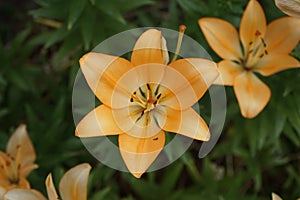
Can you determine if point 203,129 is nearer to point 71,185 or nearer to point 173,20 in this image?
point 71,185

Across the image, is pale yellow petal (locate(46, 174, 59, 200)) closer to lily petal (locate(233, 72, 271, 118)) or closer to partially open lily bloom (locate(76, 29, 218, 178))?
partially open lily bloom (locate(76, 29, 218, 178))

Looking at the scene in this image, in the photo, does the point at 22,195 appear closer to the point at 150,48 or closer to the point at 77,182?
the point at 77,182

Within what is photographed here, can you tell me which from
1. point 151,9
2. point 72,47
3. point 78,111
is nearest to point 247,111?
point 78,111

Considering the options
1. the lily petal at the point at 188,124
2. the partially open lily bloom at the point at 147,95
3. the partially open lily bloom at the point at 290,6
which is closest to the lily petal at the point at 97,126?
the partially open lily bloom at the point at 147,95

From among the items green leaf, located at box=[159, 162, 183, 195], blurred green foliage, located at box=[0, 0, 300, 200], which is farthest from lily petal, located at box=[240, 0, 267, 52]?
green leaf, located at box=[159, 162, 183, 195]

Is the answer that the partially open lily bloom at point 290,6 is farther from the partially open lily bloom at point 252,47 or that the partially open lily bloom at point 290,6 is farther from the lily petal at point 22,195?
the lily petal at point 22,195

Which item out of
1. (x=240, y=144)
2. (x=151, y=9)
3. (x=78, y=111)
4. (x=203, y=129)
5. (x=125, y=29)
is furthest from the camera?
(x=151, y=9)

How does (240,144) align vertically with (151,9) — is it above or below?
below
